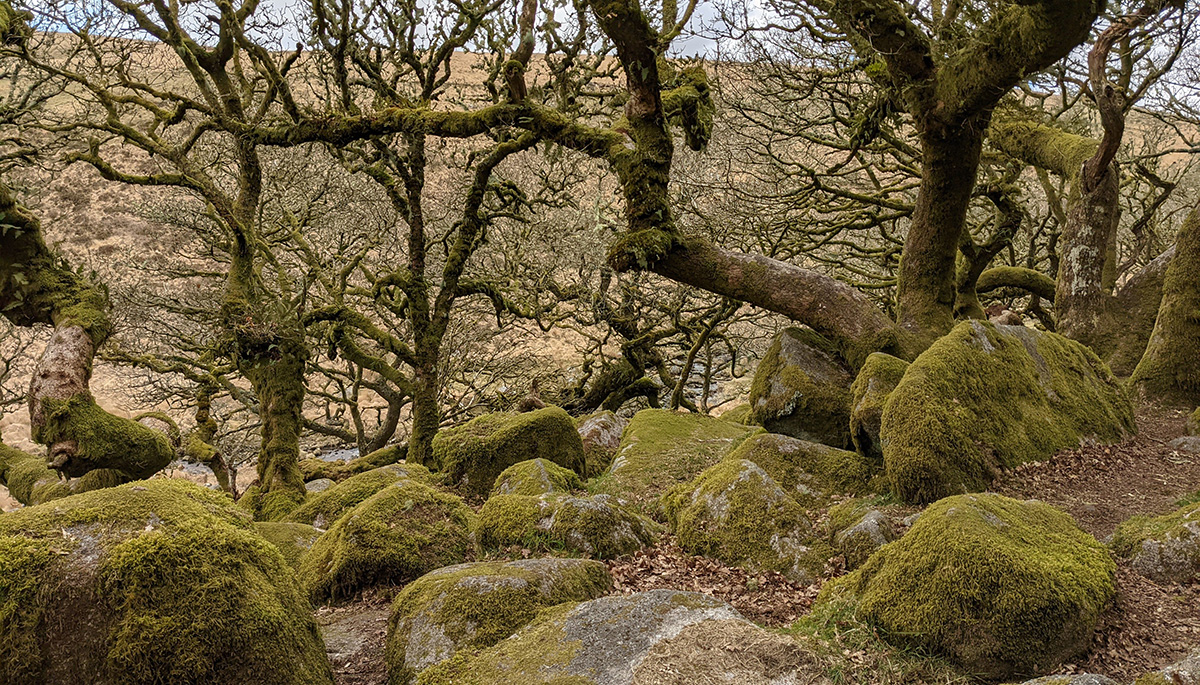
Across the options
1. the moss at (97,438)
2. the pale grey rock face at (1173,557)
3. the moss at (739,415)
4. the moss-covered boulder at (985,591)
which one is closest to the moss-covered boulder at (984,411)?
the pale grey rock face at (1173,557)

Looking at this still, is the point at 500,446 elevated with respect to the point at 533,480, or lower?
elevated

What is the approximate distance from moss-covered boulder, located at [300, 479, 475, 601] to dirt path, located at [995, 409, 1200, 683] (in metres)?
4.85

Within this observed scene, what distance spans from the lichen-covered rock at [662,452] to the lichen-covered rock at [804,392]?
129 cm

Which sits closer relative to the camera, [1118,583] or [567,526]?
[1118,583]

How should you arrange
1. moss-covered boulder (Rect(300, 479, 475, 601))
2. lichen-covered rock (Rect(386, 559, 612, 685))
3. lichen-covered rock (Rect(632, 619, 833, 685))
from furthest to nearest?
moss-covered boulder (Rect(300, 479, 475, 601)) → lichen-covered rock (Rect(386, 559, 612, 685)) → lichen-covered rock (Rect(632, 619, 833, 685))

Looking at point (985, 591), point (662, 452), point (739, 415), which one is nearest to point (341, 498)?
point (662, 452)

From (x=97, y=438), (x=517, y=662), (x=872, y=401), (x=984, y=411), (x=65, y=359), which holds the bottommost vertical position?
(x=517, y=662)

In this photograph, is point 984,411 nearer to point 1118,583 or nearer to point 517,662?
point 1118,583

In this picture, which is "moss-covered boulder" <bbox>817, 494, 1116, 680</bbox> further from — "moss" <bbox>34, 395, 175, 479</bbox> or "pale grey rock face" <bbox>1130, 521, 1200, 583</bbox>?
"moss" <bbox>34, 395, 175, 479</bbox>

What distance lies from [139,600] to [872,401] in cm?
701

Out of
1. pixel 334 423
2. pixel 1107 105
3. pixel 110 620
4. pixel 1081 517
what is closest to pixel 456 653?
pixel 110 620

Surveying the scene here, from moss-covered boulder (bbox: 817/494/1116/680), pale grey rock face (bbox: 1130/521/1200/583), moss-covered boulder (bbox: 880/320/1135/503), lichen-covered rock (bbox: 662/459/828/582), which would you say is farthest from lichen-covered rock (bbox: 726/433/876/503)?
moss-covered boulder (bbox: 817/494/1116/680)

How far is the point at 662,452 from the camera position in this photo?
1077cm

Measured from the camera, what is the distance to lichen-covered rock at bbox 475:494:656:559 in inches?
245
